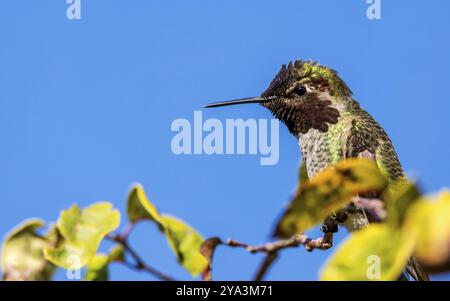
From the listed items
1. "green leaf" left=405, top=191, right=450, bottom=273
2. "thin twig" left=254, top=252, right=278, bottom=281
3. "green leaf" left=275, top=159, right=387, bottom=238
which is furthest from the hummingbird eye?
"green leaf" left=405, top=191, right=450, bottom=273

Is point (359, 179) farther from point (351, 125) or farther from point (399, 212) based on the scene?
point (351, 125)

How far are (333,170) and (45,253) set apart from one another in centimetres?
95

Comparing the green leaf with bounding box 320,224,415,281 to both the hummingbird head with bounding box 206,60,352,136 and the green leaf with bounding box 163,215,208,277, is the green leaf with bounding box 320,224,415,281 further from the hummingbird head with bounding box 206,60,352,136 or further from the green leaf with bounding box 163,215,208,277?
the hummingbird head with bounding box 206,60,352,136

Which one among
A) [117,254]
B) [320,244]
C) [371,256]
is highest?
[371,256]

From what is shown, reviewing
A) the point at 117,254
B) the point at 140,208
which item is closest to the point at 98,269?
the point at 117,254

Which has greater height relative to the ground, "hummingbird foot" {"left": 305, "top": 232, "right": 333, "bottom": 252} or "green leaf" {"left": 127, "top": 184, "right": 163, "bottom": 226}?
"green leaf" {"left": 127, "top": 184, "right": 163, "bottom": 226}

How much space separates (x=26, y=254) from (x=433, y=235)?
1314mm

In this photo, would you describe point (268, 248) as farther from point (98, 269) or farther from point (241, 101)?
point (241, 101)

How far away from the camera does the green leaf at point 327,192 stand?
1223mm

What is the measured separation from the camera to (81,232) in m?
1.82

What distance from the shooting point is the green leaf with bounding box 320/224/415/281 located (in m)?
1.00

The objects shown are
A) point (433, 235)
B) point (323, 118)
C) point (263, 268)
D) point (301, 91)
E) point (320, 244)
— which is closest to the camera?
point (433, 235)

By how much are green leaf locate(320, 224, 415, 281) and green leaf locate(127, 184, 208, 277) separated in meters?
0.73

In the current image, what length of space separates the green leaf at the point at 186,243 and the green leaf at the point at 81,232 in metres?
0.16
